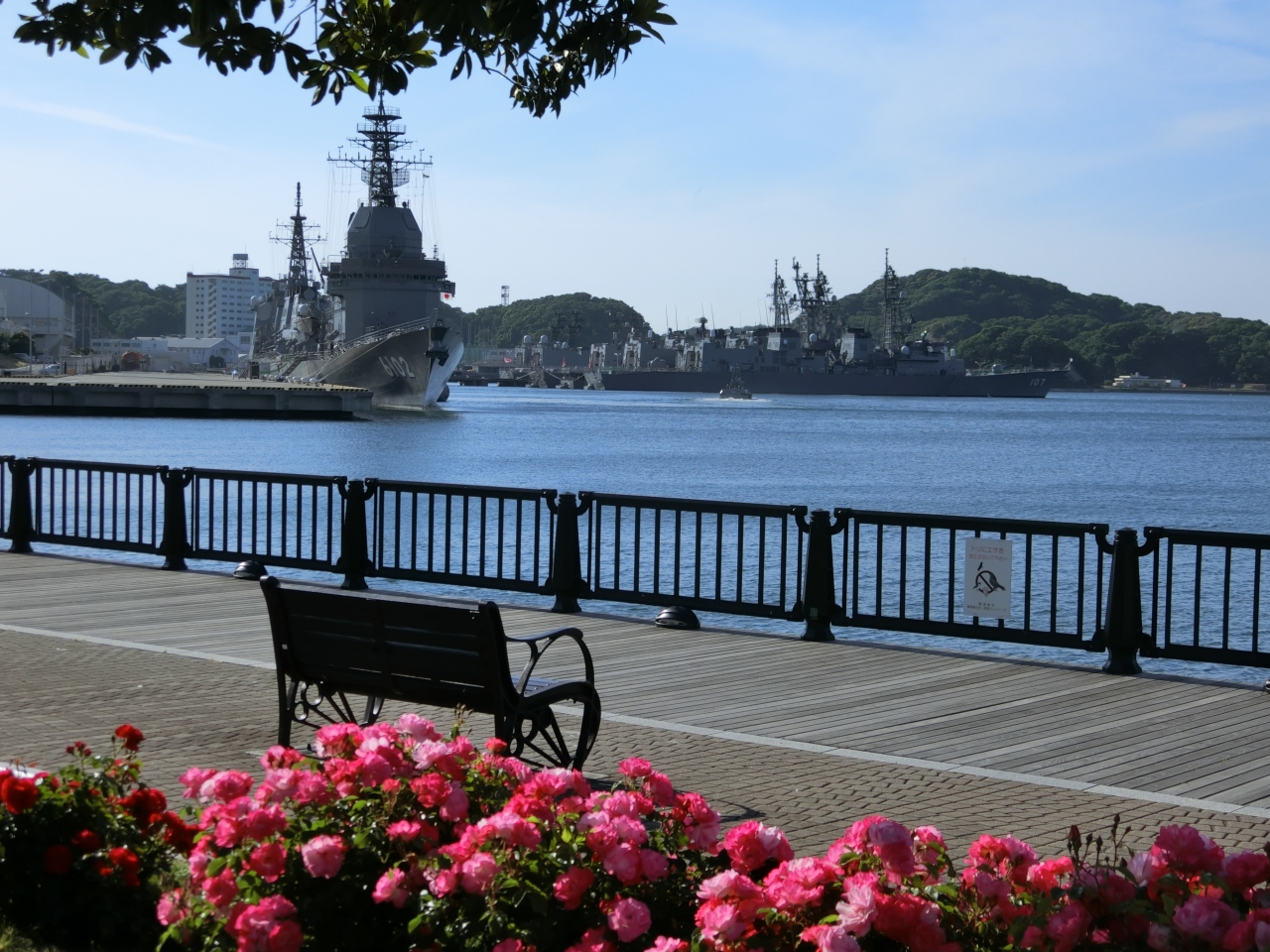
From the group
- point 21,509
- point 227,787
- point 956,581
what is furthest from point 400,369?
point 227,787

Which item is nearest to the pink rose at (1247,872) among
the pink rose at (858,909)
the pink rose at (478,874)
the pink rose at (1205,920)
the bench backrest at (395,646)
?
the pink rose at (1205,920)

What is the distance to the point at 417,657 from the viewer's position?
6469 mm

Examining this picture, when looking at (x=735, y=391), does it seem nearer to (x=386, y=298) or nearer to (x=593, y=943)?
(x=386, y=298)

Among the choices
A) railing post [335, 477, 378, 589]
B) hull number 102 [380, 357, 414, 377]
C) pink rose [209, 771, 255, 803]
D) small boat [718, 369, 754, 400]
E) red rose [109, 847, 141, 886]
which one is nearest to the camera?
pink rose [209, 771, 255, 803]

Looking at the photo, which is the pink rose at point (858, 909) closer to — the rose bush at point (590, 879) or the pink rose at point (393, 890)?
the rose bush at point (590, 879)

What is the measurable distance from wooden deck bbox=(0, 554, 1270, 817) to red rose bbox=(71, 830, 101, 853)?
412 centimetres

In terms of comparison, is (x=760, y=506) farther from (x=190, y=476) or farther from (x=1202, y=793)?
(x=190, y=476)

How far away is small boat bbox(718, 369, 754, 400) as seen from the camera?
618 ft

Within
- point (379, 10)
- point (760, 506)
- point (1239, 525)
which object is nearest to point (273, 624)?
point (379, 10)

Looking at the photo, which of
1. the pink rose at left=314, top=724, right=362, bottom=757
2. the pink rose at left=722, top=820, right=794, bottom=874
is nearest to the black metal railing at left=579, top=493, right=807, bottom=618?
the pink rose at left=314, top=724, right=362, bottom=757

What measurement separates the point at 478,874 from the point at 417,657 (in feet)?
9.38

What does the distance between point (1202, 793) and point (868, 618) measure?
4824 mm

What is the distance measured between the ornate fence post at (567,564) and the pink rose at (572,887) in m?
9.07

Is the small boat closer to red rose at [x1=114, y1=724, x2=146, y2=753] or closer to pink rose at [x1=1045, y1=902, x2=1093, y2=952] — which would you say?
red rose at [x1=114, y1=724, x2=146, y2=753]
